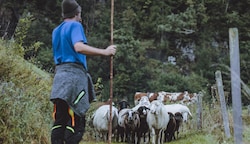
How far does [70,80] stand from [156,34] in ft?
72.3

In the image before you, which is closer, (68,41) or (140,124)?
(68,41)

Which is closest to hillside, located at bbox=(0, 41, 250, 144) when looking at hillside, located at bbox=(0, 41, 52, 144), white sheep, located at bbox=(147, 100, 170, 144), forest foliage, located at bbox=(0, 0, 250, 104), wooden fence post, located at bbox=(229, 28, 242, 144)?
hillside, located at bbox=(0, 41, 52, 144)

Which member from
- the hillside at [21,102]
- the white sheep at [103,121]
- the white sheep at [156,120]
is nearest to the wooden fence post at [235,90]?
the hillside at [21,102]

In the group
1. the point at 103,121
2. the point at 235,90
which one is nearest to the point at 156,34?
the point at 103,121

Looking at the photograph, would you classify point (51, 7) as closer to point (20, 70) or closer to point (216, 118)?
point (216, 118)

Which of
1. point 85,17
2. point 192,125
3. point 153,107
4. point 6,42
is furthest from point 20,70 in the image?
point 85,17

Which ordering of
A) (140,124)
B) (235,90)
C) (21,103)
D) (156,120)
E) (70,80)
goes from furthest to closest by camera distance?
1. (140,124)
2. (156,120)
3. (21,103)
4. (70,80)
5. (235,90)

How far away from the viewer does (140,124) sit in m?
8.52

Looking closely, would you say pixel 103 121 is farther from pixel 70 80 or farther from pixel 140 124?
pixel 70 80

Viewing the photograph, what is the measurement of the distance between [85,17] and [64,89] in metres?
22.7

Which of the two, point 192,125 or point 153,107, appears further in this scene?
point 192,125

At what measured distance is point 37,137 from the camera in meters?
4.71

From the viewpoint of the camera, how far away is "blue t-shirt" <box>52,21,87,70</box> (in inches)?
119

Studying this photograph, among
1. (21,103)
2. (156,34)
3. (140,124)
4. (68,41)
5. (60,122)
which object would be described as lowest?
(140,124)
